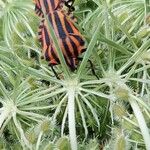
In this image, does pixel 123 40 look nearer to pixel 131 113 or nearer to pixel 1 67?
A: pixel 131 113

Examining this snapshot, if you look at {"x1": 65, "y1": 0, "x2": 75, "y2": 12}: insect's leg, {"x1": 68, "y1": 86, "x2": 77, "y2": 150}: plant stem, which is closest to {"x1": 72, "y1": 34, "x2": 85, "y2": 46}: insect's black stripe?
{"x1": 68, "y1": 86, "x2": 77, "y2": 150}: plant stem

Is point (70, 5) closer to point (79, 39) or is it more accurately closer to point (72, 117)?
point (79, 39)

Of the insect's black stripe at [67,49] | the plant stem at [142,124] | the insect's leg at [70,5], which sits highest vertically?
the insect's leg at [70,5]

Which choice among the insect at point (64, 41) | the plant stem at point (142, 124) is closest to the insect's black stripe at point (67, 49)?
the insect at point (64, 41)

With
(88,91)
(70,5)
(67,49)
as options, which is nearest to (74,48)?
(67,49)

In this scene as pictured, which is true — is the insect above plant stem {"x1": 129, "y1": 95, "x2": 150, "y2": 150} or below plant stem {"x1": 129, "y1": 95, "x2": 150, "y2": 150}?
above

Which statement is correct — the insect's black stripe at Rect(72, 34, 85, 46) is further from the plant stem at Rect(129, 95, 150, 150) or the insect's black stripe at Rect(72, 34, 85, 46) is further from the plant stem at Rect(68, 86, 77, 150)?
the plant stem at Rect(129, 95, 150, 150)

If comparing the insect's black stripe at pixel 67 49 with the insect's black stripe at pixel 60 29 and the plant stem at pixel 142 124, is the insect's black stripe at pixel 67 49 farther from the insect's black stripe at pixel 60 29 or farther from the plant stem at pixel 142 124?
the plant stem at pixel 142 124

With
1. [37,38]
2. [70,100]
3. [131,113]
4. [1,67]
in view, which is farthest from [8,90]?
[131,113]
